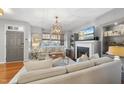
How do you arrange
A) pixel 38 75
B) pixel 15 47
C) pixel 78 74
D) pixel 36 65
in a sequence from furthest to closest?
1. pixel 15 47
2. pixel 36 65
3. pixel 78 74
4. pixel 38 75

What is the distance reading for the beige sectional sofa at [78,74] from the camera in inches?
50.3

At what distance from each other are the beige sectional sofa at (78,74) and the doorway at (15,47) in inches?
27.8

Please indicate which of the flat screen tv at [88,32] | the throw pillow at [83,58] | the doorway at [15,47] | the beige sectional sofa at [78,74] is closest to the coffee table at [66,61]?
the throw pillow at [83,58]

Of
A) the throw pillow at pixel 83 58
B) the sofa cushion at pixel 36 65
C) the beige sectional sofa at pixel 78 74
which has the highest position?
the throw pillow at pixel 83 58

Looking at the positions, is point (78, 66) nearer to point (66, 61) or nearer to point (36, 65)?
point (66, 61)

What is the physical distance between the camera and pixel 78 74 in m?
1.58

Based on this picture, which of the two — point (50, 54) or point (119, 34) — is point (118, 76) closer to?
point (119, 34)

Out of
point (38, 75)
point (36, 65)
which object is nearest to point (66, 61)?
point (36, 65)

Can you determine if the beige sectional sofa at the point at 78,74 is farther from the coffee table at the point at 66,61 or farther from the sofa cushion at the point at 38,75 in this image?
the coffee table at the point at 66,61

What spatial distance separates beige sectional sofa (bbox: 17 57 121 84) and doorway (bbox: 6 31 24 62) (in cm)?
71

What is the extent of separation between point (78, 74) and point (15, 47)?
120 cm

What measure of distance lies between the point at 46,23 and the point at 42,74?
833mm

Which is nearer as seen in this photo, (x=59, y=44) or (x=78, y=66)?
(x=78, y=66)

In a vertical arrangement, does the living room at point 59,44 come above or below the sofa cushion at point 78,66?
above
